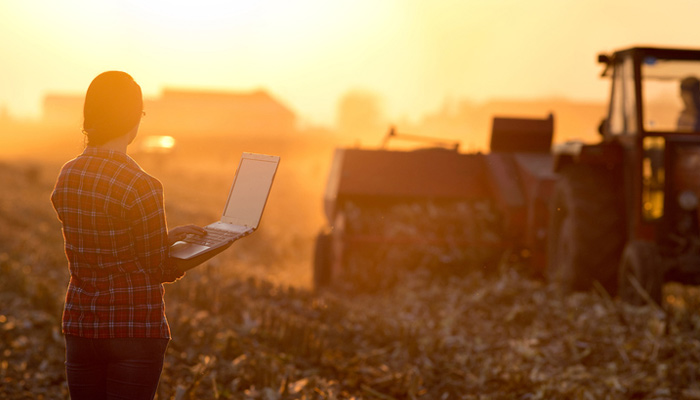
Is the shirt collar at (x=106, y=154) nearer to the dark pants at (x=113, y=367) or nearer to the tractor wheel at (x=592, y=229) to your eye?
the dark pants at (x=113, y=367)

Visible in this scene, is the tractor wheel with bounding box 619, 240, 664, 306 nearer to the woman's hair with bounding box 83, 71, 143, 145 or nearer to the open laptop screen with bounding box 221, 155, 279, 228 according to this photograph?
the open laptop screen with bounding box 221, 155, 279, 228

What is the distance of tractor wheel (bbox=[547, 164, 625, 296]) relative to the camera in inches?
255

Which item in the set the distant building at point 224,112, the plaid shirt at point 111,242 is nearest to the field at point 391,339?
the plaid shirt at point 111,242

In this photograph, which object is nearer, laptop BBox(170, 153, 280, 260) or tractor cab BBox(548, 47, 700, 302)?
laptop BBox(170, 153, 280, 260)

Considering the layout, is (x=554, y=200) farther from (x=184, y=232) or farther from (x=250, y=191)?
(x=184, y=232)

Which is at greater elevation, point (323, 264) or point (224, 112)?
point (224, 112)

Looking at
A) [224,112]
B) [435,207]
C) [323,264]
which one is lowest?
[323,264]

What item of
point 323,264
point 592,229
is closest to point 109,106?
point 592,229

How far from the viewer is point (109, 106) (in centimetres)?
248

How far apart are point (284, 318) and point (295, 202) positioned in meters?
15.7

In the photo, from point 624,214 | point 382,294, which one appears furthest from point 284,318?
point 624,214

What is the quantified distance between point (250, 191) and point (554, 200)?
508 centimetres

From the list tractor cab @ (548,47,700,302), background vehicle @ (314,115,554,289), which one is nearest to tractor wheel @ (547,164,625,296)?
tractor cab @ (548,47,700,302)

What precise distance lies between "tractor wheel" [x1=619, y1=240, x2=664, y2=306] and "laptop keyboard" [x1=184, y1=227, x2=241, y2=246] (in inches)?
166
